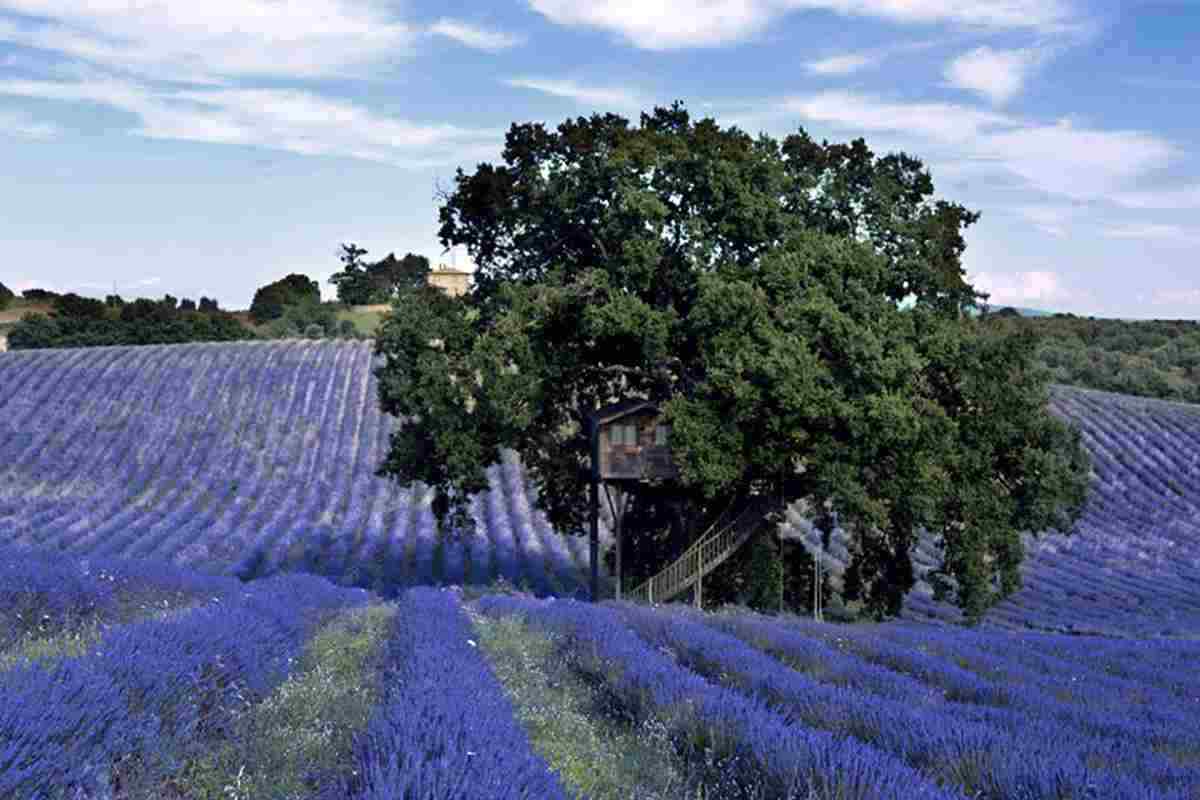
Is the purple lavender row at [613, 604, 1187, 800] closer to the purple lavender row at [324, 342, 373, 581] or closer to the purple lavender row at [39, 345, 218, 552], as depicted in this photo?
the purple lavender row at [324, 342, 373, 581]

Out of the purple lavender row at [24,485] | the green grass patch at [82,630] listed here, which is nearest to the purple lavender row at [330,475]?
A: the purple lavender row at [24,485]

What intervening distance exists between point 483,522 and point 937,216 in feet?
51.1

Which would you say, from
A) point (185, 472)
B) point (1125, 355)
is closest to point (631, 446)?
point (185, 472)

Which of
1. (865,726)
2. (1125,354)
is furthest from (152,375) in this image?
(1125,354)

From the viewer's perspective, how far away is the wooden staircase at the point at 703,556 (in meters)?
22.4

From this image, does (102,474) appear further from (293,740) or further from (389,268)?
(389,268)

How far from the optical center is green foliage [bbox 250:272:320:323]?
284 ft

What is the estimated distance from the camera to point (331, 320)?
253 ft

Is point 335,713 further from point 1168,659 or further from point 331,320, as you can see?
point 331,320

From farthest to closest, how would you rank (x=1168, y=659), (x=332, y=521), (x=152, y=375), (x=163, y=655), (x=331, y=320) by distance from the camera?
(x=331, y=320), (x=152, y=375), (x=332, y=521), (x=1168, y=659), (x=163, y=655)

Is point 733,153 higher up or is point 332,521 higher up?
point 733,153

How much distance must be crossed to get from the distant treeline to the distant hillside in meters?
12.5

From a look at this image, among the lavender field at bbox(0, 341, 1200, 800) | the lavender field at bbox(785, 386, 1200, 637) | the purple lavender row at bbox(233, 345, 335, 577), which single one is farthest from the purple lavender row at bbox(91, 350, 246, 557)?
the lavender field at bbox(785, 386, 1200, 637)

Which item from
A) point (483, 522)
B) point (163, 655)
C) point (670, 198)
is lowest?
point (483, 522)
